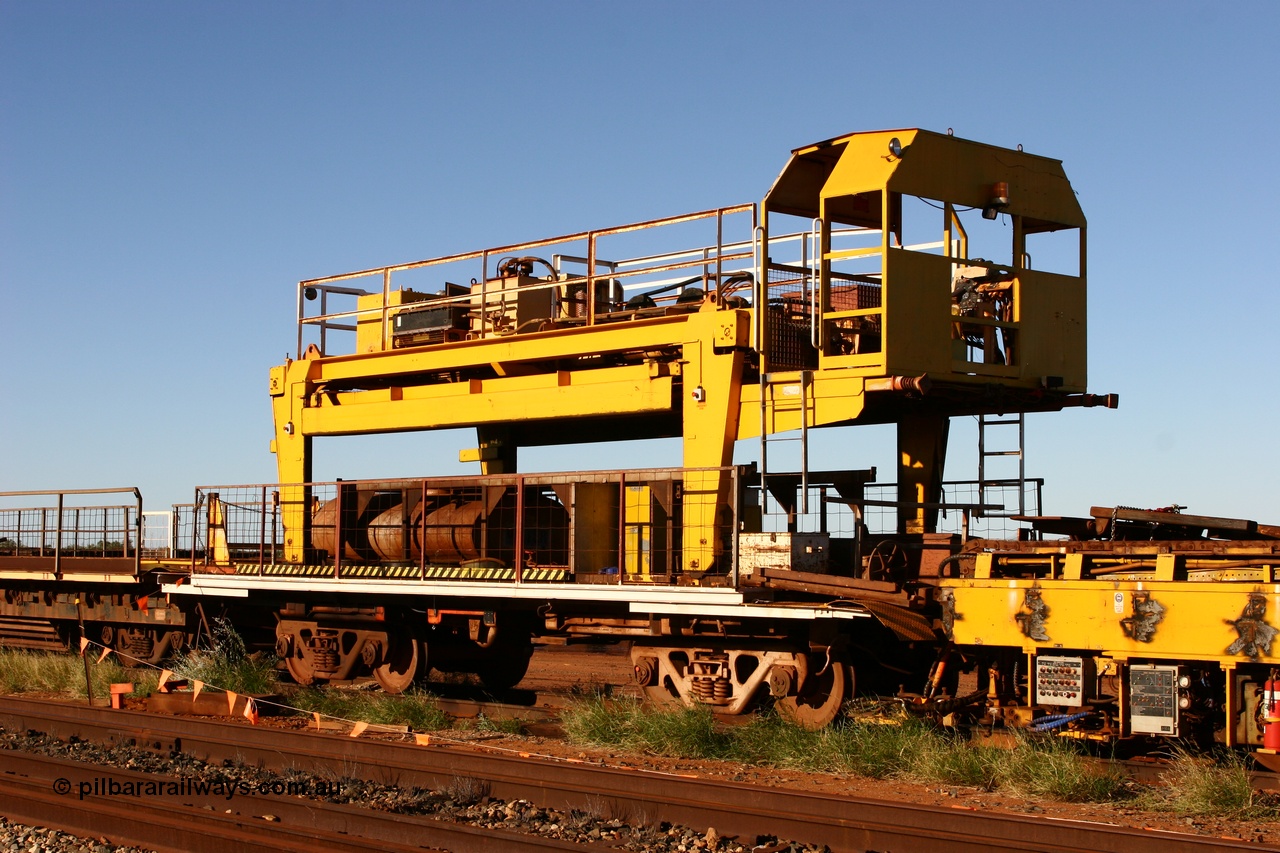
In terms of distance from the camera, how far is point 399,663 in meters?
16.2

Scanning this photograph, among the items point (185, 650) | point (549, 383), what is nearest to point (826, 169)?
point (549, 383)

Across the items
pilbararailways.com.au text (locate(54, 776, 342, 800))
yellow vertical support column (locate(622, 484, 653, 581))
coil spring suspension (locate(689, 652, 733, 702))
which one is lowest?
pilbararailways.com.au text (locate(54, 776, 342, 800))

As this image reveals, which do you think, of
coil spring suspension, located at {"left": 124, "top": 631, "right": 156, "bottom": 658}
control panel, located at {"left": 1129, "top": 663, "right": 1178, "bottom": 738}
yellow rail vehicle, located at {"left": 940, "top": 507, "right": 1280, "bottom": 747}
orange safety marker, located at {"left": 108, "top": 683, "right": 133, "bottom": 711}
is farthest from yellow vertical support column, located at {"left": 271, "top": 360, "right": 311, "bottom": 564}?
control panel, located at {"left": 1129, "top": 663, "right": 1178, "bottom": 738}

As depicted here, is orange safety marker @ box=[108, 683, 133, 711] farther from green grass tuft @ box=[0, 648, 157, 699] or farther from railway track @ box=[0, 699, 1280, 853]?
railway track @ box=[0, 699, 1280, 853]

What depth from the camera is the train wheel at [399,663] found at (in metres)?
16.0

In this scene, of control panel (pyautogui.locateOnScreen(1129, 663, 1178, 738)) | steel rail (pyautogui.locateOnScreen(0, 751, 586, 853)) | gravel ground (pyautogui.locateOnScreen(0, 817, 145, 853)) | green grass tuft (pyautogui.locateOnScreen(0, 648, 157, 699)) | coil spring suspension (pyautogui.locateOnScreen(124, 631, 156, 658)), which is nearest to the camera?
steel rail (pyautogui.locateOnScreen(0, 751, 586, 853))

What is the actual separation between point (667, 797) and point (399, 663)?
7391 millimetres

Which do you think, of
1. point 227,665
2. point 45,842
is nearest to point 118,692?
point 227,665

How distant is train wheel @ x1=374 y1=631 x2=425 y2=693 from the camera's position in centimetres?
1600

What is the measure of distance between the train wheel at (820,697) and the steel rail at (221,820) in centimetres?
432

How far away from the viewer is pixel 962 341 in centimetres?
1347

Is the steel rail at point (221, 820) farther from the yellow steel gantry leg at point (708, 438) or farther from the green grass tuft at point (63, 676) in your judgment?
the green grass tuft at point (63, 676)

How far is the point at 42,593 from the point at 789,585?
1393cm

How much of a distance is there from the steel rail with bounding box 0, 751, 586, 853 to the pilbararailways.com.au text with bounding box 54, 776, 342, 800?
0.01 metres
